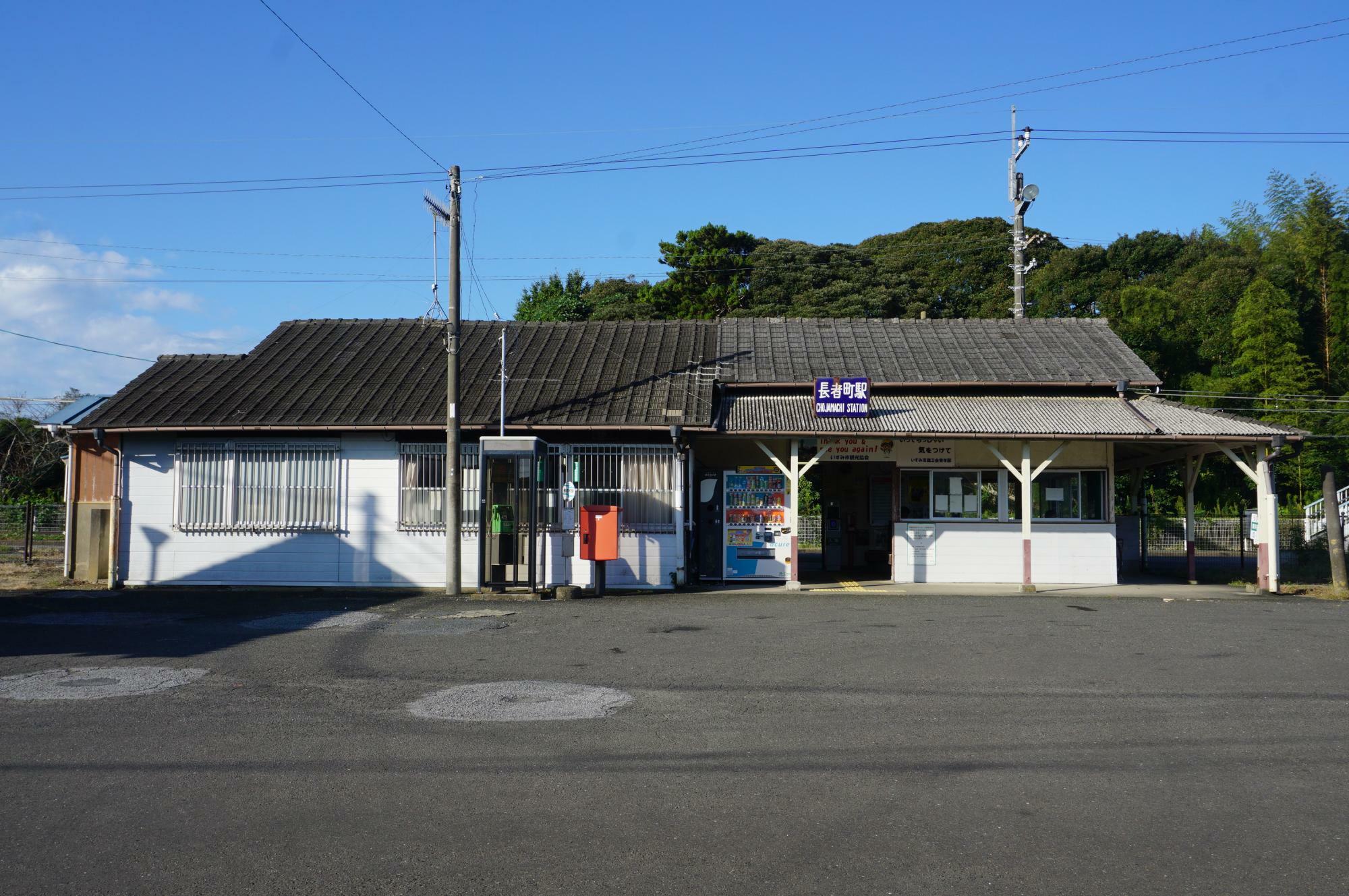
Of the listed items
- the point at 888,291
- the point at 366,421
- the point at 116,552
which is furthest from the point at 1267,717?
the point at 888,291

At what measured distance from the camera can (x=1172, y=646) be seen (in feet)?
35.5

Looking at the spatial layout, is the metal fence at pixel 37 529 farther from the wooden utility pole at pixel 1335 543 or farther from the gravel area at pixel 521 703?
the wooden utility pole at pixel 1335 543

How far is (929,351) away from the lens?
21438 mm

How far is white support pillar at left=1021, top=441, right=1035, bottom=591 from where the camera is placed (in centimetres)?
1756

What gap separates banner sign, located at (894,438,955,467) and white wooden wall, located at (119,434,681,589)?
14.7 ft

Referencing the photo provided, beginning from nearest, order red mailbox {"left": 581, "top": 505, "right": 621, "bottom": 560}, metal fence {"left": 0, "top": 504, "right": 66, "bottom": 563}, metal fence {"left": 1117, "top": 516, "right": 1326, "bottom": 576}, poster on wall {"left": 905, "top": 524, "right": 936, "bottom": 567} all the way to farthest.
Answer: red mailbox {"left": 581, "top": 505, "right": 621, "bottom": 560} → poster on wall {"left": 905, "top": 524, "right": 936, "bottom": 567} → metal fence {"left": 1117, "top": 516, "right": 1326, "bottom": 576} → metal fence {"left": 0, "top": 504, "right": 66, "bottom": 563}

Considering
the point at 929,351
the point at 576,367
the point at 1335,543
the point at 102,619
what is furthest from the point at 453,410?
the point at 1335,543

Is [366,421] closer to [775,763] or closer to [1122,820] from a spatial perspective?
[775,763]

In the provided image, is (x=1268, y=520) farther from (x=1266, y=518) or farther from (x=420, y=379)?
(x=420, y=379)

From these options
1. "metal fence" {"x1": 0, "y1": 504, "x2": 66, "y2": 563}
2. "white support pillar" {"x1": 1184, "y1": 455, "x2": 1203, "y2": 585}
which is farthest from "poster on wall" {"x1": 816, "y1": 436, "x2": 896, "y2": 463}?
"metal fence" {"x1": 0, "y1": 504, "x2": 66, "y2": 563}

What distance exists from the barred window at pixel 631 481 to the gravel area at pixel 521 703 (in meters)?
9.19

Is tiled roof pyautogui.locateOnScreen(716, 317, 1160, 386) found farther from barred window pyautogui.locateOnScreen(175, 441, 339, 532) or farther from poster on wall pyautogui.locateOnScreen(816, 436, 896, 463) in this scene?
barred window pyautogui.locateOnScreen(175, 441, 339, 532)

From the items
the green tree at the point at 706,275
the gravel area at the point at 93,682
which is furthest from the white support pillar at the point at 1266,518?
the green tree at the point at 706,275

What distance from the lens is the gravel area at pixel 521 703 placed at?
24.6ft
